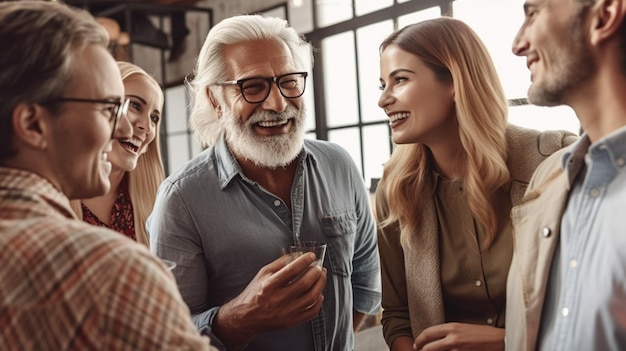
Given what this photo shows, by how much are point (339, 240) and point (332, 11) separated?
11.9ft

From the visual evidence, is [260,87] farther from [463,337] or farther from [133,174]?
[463,337]

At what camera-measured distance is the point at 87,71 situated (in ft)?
3.00

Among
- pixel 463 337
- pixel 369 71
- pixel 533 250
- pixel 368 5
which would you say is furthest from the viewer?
pixel 369 71

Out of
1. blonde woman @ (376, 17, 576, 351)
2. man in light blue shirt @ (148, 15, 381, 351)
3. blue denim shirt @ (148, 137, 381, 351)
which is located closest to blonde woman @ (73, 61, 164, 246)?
man in light blue shirt @ (148, 15, 381, 351)

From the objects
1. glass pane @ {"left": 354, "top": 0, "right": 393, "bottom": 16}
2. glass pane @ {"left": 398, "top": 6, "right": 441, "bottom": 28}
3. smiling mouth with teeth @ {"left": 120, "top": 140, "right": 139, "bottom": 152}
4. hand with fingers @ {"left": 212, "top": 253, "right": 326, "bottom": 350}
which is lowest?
hand with fingers @ {"left": 212, "top": 253, "right": 326, "bottom": 350}

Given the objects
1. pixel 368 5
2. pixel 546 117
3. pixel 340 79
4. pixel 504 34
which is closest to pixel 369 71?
pixel 340 79

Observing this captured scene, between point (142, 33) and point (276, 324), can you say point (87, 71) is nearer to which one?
point (276, 324)

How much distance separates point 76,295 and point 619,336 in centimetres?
91

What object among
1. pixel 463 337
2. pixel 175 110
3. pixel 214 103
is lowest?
pixel 463 337

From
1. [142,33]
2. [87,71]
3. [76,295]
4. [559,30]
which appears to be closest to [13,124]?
[87,71]

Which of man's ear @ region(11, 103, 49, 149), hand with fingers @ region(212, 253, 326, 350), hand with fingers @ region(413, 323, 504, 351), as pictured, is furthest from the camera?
hand with fingers @ region(413, 323, 504, 351)

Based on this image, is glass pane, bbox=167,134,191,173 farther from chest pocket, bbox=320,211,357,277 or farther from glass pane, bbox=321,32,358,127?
chest pocket, bbox=320,211,357,277

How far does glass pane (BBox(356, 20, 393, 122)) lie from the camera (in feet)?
14.8

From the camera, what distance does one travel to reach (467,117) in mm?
1591
